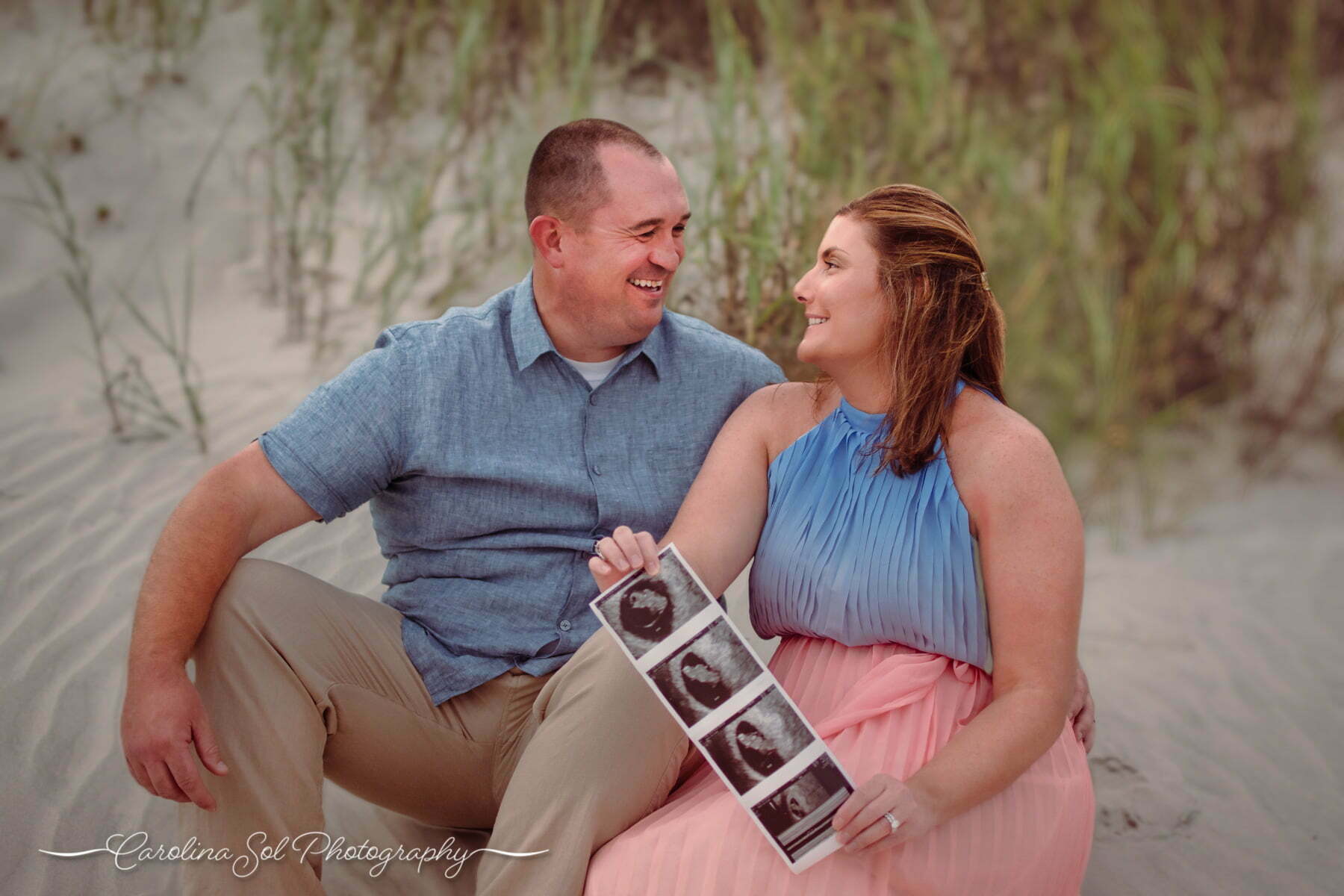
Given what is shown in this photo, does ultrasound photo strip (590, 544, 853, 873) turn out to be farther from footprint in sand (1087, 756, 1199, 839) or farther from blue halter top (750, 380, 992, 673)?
footprint in sand (1087, 756, 1199, 839)

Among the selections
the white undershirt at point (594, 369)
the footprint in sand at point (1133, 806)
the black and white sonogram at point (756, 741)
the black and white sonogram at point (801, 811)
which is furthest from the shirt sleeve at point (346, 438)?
the footprint in sand at point (1133, 806)

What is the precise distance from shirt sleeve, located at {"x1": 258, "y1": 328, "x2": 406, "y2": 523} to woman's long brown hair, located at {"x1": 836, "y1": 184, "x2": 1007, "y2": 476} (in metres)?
1.04

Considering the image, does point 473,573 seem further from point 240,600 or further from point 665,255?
point 665,255

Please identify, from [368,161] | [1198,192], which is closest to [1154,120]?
[1198,192]

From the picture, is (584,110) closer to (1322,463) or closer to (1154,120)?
(1154,120)

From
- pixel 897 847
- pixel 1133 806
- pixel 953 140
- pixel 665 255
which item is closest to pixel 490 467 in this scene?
pixel 665 255

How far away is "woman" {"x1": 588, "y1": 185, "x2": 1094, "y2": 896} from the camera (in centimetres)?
200

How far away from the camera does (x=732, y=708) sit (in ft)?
6.42

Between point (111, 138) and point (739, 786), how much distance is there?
5294 millimetres

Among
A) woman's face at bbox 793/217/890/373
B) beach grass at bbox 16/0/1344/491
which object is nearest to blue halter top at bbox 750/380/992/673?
woman's face at bbox 793/217/890/373

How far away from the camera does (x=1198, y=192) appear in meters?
5.89

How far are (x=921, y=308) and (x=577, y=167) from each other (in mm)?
974

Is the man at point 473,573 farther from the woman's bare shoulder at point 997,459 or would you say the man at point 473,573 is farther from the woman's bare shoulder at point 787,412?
the woman's bare shoulder at point 997,459

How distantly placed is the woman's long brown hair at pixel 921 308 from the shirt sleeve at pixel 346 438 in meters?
1.04
